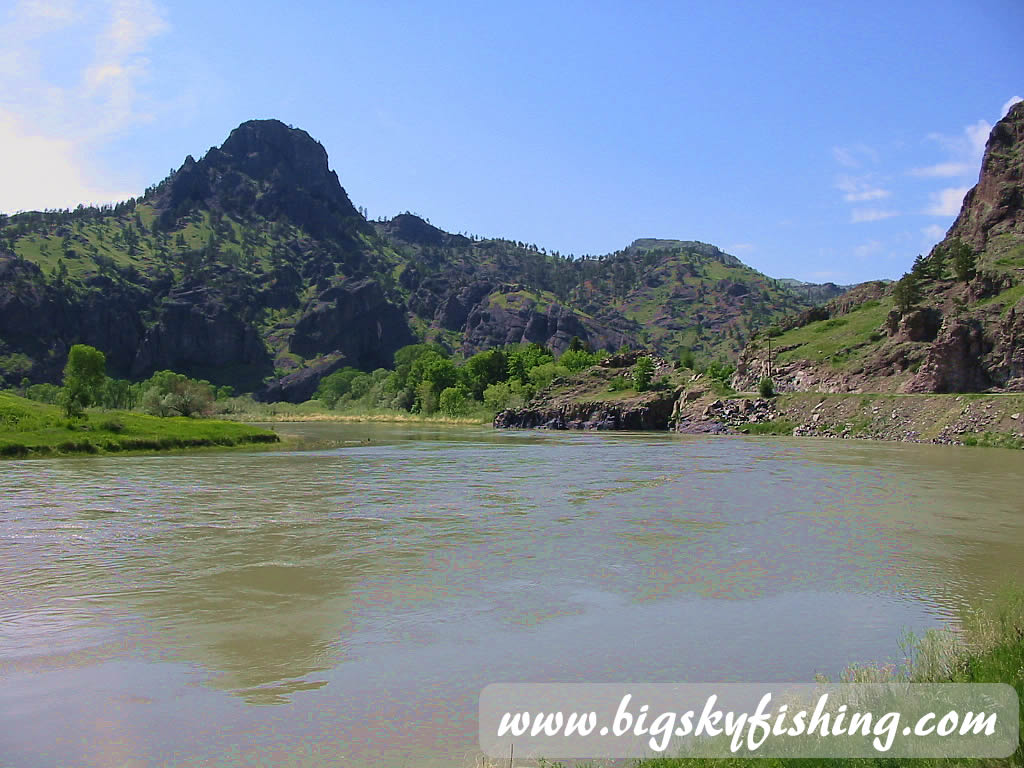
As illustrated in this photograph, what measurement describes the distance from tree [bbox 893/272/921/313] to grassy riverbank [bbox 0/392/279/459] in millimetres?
107683

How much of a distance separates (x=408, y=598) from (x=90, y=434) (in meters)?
54.4

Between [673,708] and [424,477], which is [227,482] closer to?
[424,477]

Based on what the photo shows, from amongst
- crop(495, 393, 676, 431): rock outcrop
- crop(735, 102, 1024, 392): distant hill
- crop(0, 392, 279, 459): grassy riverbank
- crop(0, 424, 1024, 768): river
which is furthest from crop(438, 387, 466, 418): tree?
crop(0, 424, 1024, 768): river

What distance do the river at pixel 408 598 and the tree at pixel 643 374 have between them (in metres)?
108

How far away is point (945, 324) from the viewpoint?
350 ft

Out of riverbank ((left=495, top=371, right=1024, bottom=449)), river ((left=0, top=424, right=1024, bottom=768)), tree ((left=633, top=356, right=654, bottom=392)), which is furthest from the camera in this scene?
tree ((left=633, top=356, right=654, bottom=392))

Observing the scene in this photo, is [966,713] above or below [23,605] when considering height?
above

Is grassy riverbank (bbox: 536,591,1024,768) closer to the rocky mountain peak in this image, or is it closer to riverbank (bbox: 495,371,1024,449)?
riverbank (bbox: 495,371,1024,449)

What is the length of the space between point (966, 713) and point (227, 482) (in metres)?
42.9

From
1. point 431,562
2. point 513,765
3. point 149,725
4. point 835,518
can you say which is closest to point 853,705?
point 513,765

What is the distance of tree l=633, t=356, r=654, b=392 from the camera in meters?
152

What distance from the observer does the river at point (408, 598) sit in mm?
11789

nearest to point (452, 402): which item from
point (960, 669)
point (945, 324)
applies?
point (945, 324)

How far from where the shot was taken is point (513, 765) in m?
9.59
